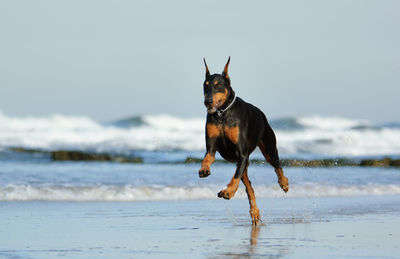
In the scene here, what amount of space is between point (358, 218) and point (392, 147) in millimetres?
21469

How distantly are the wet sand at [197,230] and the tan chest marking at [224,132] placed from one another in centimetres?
97

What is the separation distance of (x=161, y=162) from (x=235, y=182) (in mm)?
13879

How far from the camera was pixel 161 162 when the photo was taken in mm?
20922

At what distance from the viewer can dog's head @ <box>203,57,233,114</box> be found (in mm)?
7059

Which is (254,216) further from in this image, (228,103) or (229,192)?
(228,103)

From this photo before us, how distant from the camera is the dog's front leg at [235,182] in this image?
6883mm

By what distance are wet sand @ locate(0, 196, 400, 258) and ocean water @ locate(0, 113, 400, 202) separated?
1130mm

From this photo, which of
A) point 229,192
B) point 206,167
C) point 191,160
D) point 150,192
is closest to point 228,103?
point 206,167

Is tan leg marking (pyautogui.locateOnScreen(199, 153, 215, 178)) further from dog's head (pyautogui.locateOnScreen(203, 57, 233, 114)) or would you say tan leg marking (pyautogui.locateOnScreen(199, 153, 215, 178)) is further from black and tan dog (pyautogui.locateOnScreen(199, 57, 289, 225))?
dog's head (pyautogui.locateOnScreen(203, 57, 233, 114))

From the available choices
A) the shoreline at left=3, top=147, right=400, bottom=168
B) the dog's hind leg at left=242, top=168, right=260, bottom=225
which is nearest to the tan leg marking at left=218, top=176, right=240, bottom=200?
the dog's hind leg at left=242, top=168, right=260, bottom=225

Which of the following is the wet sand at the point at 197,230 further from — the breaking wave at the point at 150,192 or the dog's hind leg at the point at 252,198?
the breaking wave at the point at 150,192

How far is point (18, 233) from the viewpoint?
7.52 meters

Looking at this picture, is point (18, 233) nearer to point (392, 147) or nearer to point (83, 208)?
point (83, 208)

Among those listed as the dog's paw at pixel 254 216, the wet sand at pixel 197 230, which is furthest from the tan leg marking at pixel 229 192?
the dog's paw at pixel 254 216
